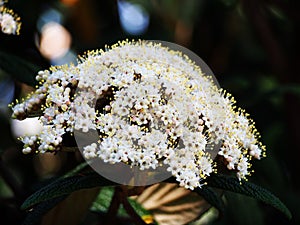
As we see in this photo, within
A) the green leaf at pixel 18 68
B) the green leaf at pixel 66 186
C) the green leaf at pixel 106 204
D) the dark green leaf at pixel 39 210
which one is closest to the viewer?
the green leaf at pixel 66 186

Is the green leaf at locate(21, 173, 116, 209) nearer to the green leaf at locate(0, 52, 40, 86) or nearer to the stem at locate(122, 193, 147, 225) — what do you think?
the stem at locate(122, 193, 147, 225)

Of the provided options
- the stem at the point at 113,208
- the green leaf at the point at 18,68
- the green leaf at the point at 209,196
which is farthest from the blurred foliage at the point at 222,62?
the green leaf at the point at 209,196

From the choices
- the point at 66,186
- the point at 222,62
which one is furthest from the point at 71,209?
the point at 222,62

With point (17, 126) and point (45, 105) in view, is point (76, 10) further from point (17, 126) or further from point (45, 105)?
point (45, 105)

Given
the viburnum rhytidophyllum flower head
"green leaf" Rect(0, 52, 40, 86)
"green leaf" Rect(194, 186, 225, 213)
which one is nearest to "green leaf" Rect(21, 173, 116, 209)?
the viburnum rhytidophyllum flower head

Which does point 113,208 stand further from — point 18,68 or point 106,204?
point 18,68

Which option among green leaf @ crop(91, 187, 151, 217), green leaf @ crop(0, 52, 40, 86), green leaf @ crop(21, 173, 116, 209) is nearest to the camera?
green leaf @ crop(21, 173, 116, 209)

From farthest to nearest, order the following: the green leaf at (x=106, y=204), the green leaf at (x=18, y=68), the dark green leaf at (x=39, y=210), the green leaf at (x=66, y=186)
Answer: the green leaf at (x=18, y=68) → the green leaf at (x=106, y=204) → the dark green leaf at (x=39, y=210) → the green leaf at (x=66, y=186)

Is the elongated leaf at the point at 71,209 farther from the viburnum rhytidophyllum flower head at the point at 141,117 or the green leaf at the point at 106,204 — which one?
the viburnum rhytidophyllum flower head at the point at 141,117
